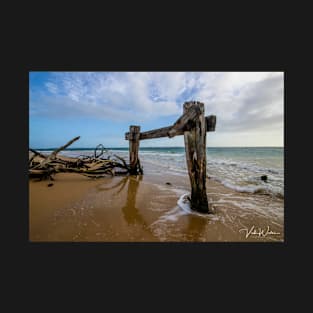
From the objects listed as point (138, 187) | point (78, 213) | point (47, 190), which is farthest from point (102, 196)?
point (47, 190)

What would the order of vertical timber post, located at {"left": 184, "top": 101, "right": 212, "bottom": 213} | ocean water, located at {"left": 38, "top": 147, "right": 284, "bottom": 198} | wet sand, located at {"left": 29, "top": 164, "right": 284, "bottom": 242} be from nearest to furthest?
wet sand, located at {"left": 29, "top": 164, "right": 284, "bottom": 242} → vertical timber post, located at {"left": 184, "top": 101, "right": 212, "bottom": 213} → ocean water, located at {"left": 38, "top": 147, "right": 284, "bottom": 198}

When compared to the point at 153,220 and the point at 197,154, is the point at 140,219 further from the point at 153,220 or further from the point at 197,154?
the point at 197,154

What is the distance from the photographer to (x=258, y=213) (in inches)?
107

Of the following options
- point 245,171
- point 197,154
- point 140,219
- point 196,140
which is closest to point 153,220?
point 140,219

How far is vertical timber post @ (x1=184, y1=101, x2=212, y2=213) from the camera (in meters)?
2.41

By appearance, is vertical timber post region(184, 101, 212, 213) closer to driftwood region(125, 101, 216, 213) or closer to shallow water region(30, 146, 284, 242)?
driftwood region(125, 101, 216, 213)

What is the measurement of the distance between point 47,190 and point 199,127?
143 inches

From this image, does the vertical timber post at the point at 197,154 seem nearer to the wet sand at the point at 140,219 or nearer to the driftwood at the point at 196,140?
the driftwood at the point at 196,140

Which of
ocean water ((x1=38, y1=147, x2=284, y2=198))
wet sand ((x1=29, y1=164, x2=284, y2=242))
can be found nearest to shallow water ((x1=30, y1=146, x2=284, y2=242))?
wet sand ((x1=29, y1=164, x2=284, y2=242))

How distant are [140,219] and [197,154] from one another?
1.40m

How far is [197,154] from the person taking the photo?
97.2 inches

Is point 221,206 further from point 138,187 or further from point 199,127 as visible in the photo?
point 138,187

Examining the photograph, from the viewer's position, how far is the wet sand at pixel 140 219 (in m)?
1.96

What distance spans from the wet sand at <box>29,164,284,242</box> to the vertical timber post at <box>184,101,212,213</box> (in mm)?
252
